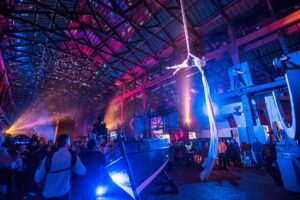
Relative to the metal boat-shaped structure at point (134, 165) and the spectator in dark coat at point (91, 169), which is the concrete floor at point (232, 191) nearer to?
the metal boat-shaped structure at point (134, 165)

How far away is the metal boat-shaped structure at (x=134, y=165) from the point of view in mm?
3551

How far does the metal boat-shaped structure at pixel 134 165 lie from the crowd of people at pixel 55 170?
0.51 m

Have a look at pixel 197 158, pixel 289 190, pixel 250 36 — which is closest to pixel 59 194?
pixel 289 190

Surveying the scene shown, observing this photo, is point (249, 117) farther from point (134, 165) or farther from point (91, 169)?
point (91, 169)

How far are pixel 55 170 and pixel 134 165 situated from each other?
2030mm

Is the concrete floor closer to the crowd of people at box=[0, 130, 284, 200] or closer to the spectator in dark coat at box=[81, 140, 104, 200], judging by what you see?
the crowd of people at box=[0, 130, 284, 200]

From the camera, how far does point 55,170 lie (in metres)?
1.91

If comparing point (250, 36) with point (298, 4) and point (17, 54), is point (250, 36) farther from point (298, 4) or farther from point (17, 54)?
point (17, 54)

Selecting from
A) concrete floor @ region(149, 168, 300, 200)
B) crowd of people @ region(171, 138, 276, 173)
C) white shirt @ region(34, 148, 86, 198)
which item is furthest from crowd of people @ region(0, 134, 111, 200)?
crowd of people @ region(171, 138, 276, 173)

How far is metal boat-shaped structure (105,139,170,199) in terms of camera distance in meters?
3.55

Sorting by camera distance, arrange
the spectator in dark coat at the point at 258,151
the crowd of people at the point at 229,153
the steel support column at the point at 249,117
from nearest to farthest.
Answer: the crowd of people at the point at 229,153
the spectator in dark coat at the point at 258,151
the steel support column at the point at 249,117

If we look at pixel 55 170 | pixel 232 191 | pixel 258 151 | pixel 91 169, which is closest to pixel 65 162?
pixel 55 170

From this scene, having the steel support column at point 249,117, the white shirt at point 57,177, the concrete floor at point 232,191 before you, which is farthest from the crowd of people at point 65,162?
the concrete floor at point 232,191

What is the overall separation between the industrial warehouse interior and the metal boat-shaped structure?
3 cm
